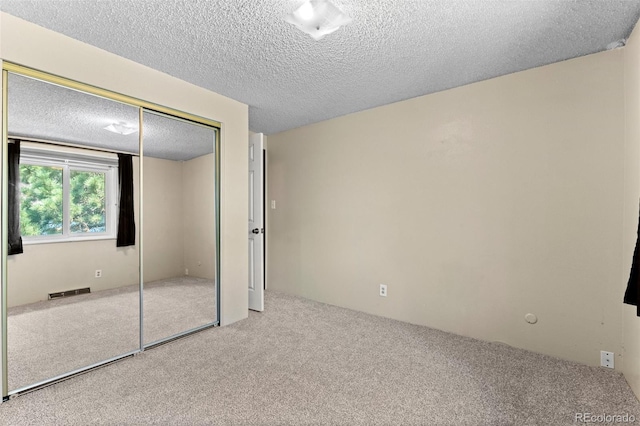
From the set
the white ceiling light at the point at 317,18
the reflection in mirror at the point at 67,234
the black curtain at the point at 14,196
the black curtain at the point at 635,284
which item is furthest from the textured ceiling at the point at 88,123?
the black curtain at the point at 635,284

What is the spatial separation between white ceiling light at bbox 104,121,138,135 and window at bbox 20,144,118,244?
21cm

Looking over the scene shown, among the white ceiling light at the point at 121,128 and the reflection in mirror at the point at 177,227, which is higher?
the white ceiling light at the point at 121,128

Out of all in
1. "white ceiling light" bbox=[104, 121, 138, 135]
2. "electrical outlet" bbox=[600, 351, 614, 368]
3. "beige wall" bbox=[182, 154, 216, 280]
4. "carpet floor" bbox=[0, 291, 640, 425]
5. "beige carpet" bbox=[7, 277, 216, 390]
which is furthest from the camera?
"beige wall" bbox=[182, 154, 216, 280]

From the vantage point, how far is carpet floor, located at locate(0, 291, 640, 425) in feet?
5.57

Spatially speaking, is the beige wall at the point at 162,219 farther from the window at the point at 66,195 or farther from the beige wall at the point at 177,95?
the beige wall at the point at 177,95

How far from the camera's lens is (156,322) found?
274 centimetres

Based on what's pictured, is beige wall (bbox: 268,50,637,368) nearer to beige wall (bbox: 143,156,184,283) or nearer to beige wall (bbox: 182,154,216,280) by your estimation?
beige wall (bbox: 182,154,216,280)

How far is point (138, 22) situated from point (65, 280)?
1.92m

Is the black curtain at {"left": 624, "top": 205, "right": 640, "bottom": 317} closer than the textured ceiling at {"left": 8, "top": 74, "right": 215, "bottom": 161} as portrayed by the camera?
Yes

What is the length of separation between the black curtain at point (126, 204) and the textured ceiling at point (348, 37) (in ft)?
2.73

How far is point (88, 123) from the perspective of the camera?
7.51ft

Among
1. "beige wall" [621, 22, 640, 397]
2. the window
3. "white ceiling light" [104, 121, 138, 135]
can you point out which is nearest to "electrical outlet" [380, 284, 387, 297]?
"beige wall" [621, 22, 640, 397]

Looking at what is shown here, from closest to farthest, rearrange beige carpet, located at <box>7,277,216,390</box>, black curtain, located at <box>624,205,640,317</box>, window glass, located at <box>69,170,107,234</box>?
black curtain, located at <box>624,205,640,317</box>
beige carpet, located at <box>7,277,216,390</box>
window glass, located at <box>69,170,107,234</box>

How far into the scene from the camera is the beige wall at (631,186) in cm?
187
